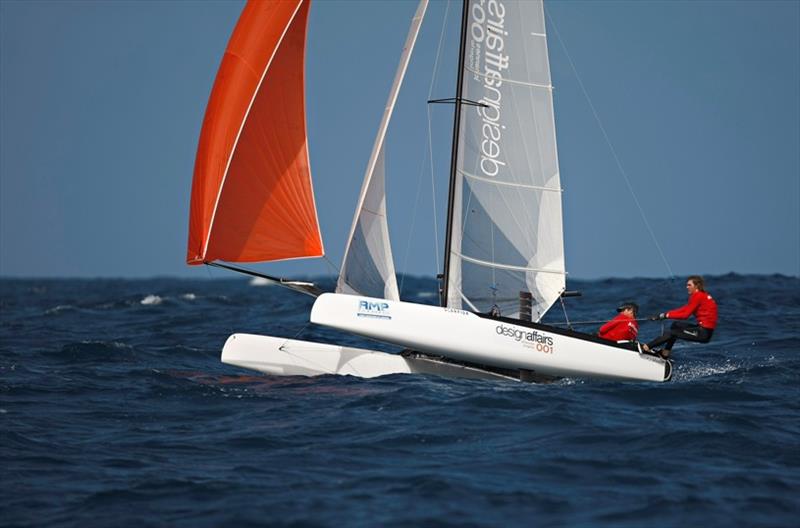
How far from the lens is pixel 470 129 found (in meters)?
14.5

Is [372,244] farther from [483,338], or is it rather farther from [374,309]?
[483,338]

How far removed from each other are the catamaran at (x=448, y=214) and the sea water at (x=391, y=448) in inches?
18.7

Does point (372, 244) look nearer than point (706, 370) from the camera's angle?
Yes

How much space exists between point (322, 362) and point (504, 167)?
3670mm

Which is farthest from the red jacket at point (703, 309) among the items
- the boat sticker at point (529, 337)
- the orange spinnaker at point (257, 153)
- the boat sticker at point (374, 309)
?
the orange spinnaker at point (257, 153)

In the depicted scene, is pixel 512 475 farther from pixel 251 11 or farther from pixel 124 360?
pixel 124 360

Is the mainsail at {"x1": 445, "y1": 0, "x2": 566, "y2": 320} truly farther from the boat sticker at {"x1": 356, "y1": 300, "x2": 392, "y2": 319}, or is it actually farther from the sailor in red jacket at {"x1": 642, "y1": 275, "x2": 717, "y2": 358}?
the sailor in red jacket at {"x1": 642, "y1": 275, "x2": 717, "y2": 358}

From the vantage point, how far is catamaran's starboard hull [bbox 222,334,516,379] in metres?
14.3

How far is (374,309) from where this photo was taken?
43.6 ft

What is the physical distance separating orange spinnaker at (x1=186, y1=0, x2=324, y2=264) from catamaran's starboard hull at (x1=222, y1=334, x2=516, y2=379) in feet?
4.19

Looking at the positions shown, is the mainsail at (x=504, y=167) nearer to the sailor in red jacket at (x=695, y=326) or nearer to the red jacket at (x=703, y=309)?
the sailor in red jacket at (x=695, y=326)

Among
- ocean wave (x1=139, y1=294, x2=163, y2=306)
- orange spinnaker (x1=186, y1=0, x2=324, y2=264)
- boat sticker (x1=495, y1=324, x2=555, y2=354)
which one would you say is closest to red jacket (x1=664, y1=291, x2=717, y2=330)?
boat sticker (x1=495, y1=324, x2=555, y2=354)

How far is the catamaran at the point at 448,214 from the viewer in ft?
44.3

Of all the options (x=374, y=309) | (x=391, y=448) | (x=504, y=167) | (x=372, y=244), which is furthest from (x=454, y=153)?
(x=391, y=448)
